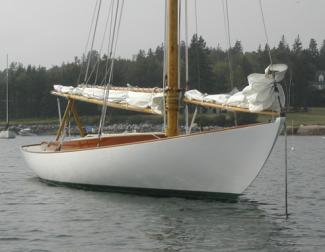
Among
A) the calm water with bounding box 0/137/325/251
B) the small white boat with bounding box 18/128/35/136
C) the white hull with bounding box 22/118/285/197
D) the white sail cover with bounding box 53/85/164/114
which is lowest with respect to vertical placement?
the small white boat with bounding box 18/128/35/136

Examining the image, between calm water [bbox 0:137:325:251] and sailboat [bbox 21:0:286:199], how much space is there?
19.9 inches

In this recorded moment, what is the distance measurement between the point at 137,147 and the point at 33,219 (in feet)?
12.7

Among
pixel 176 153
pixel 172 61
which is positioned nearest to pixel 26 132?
pixel 172 61

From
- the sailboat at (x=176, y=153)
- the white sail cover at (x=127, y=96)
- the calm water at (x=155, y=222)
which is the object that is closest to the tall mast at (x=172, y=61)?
the sailboat at (x=176, y=153)

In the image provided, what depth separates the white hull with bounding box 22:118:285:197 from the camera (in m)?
20.9

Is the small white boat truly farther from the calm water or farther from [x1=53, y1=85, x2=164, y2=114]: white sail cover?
the calm water

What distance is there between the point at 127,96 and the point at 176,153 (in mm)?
5886

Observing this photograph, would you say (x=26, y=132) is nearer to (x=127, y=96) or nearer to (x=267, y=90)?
(x=127, y=96)

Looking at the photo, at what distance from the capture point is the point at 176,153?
70.1 ft

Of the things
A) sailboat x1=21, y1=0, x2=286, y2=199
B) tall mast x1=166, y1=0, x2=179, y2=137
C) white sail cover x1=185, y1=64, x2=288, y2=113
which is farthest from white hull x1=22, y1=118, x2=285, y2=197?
tall mast x1=166, y1=0, x2=179, y2=137

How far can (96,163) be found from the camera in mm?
23797

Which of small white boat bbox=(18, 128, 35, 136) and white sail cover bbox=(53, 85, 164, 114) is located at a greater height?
white sail cover bbox=(53, 85, 164, 114)

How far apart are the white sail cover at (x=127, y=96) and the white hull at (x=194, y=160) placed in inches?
107

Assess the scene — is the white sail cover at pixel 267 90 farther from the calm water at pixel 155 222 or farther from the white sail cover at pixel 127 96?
the white sail cover at pixel 127 96
